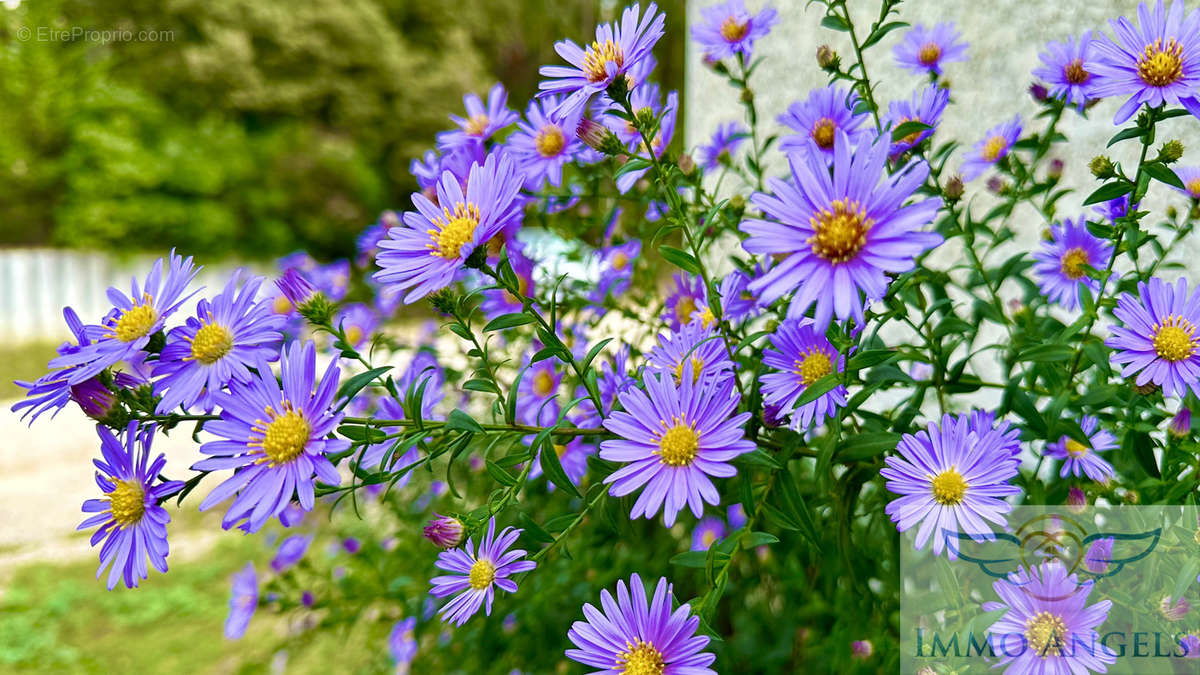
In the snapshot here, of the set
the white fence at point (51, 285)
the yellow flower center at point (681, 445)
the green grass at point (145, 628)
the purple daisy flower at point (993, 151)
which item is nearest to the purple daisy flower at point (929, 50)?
the purple daisy flower at point (993, 151)

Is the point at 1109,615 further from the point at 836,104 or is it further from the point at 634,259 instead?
the point at 634,259

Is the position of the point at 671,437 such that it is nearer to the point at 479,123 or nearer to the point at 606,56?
the point at 606,56

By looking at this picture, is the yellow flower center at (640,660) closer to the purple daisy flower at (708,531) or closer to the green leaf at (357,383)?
the green leaf at (357,383)

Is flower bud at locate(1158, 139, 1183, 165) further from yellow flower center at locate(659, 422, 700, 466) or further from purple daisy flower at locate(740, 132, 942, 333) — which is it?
yellow flower center at locate(659, 422, 700, 466)

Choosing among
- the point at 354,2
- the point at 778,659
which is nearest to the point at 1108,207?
the point at 778,659

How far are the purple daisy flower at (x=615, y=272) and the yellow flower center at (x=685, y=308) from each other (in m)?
0.17

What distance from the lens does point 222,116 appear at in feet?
17.7

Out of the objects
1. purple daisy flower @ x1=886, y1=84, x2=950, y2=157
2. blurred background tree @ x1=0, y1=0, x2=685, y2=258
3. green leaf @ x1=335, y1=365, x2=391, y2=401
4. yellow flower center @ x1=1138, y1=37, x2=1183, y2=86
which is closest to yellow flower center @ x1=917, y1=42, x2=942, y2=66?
purple daisy flower @ x1=886, y1=84, x2=950, y2=157

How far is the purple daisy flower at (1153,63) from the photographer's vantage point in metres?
0.60

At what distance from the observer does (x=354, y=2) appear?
554 cm

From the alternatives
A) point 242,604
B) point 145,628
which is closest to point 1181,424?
point 242,604

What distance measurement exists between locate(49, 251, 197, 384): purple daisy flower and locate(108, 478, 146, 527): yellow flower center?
85 mm

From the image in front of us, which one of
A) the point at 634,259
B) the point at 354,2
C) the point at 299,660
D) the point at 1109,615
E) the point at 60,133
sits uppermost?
the point at 354,2

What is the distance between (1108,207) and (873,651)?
20.5 inches
